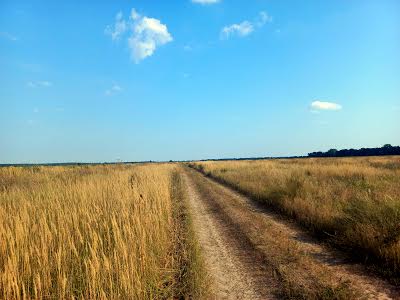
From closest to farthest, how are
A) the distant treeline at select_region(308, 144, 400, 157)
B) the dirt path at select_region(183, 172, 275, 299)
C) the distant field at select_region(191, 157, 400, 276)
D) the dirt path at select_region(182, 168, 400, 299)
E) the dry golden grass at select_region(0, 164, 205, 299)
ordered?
the dry golden grass at select_region(0, 164, 205, 299) < the dirt path at select_region(182, 168, 400, 299) < the dirt path at select_region(183, 172, 275, 299) < the distant field at select_region(191, 157, 400, 276) < the distant treeline at select_region(308, 144, 400, 157)

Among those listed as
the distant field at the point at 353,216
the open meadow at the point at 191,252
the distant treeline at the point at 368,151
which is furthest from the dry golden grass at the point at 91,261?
the distant treeline at the point at 368,151

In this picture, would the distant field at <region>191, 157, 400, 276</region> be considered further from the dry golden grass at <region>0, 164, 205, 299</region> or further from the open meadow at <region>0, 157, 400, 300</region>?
the dry golden grass at <region>0, 164, 205, 299</region>

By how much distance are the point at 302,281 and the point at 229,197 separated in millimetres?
10864

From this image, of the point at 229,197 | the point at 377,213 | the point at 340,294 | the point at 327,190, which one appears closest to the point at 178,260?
the point at 340,294

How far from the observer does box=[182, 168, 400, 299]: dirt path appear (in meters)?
4.89

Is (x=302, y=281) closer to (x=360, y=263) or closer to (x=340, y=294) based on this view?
(x=340, y=294)

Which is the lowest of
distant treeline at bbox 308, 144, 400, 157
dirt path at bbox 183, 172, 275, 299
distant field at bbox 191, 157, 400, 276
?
dirt path at bbox 183, 172, 275, 299

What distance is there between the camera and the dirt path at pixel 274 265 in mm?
4887

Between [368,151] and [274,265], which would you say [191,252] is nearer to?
[274,265]

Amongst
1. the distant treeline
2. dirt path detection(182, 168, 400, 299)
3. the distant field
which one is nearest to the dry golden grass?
dirt path detection(182, 168, 400, 299)

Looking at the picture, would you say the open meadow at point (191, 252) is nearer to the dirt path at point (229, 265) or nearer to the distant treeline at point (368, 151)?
the dirt path at point (229, 265)

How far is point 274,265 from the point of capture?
239 inches

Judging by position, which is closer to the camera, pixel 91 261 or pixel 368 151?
pixel 91 261

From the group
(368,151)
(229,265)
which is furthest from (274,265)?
(368,151)
